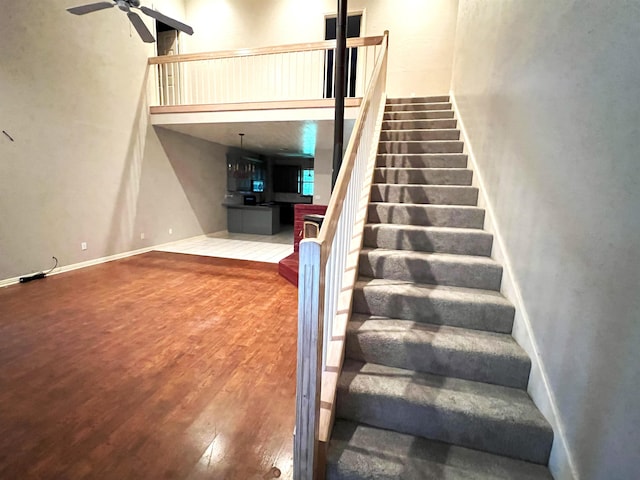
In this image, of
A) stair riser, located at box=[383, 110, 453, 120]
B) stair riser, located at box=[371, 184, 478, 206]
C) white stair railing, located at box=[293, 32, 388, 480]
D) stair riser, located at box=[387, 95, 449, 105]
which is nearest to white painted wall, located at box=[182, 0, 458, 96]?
stair riser, located at box=[387, 95, 449, 105]

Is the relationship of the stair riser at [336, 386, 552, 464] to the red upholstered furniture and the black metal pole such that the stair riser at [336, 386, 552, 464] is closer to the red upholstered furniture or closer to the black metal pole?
the red upholstered furniture

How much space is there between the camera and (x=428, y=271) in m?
2.08

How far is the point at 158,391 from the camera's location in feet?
6.40

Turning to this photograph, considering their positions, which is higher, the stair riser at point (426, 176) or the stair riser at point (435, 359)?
the stair riser at point (426, 176)

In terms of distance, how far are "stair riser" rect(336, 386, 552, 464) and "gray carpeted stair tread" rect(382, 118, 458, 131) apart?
3.28m

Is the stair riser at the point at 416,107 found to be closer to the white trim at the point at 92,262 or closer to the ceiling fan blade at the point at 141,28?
the ceiling fan blade at the point at 141,28

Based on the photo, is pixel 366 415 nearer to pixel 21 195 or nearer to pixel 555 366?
pixel 555 366

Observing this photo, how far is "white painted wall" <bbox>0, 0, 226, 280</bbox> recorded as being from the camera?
384cm

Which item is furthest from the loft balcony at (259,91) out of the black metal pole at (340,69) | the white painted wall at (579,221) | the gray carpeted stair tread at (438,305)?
the gray carpeted stair tread at (438,305)

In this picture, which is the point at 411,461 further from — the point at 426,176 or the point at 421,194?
the point at 426,176

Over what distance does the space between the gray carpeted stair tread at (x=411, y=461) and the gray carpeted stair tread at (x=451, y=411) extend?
4 cm

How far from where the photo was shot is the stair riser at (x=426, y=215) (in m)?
2.42

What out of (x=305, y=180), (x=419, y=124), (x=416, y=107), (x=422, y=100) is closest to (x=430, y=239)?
(x=419, y=124)

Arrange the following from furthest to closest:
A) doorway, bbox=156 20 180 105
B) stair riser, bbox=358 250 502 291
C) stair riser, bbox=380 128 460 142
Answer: doorway, bbox=156 20 180 105, stair riser, bbox=380 128 460 142, stair riser, bbox=358 250 502 291
